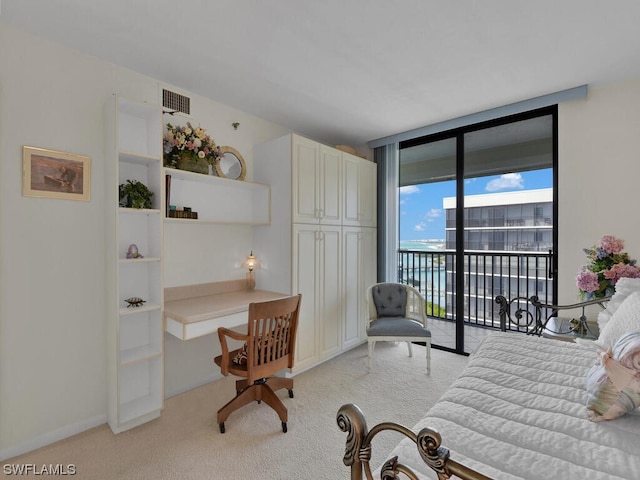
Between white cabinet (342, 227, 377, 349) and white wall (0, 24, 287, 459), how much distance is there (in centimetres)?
230

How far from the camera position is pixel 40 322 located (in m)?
1.99

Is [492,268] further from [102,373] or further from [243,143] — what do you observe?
[102,373]

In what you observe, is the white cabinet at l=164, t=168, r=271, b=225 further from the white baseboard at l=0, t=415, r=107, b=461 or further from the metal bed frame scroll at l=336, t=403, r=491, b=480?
the metal bed frame scroll at l=336, t=403, r=491, b=480

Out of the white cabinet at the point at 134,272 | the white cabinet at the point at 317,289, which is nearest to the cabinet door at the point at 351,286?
the white cabinet at the point at 317,289

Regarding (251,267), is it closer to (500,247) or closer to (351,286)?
(351,286)

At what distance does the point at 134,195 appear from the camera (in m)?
2.21

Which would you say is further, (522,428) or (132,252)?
(132,252)

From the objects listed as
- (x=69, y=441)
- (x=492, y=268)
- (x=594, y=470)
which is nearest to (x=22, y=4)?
(x=69, y=441)

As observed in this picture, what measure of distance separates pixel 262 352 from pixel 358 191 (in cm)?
228

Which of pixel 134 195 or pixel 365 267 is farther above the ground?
pixel 134 195

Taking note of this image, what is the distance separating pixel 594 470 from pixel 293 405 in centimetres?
200

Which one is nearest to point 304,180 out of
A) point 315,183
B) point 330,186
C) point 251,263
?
point 315,183

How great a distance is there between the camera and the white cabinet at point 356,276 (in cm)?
356

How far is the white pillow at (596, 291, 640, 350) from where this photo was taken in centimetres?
148
